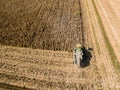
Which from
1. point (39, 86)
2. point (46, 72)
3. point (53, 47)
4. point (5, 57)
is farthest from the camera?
point (53, 47)

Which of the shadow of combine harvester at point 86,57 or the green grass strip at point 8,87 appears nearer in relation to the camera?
the green grass strip at point 8,87

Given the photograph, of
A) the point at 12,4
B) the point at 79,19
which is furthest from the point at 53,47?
the point at 12,4

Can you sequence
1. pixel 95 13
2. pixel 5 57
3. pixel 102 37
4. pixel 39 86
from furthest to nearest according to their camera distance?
pixel 95 13
pixel 102 37
pixel 5 57
pixel 39 86

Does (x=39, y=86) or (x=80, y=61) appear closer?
(x=39, y=86)

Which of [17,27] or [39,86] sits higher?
[39,86]

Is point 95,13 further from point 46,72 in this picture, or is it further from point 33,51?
point 46,72

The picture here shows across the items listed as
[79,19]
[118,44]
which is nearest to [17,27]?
→ [79,19]

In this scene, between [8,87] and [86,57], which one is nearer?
[8,87]

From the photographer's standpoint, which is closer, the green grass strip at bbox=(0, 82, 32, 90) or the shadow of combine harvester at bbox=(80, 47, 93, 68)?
the green grass strip at bbox=(0, 82, 32, 90)

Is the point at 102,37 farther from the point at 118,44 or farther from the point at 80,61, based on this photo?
the point at 80,61
